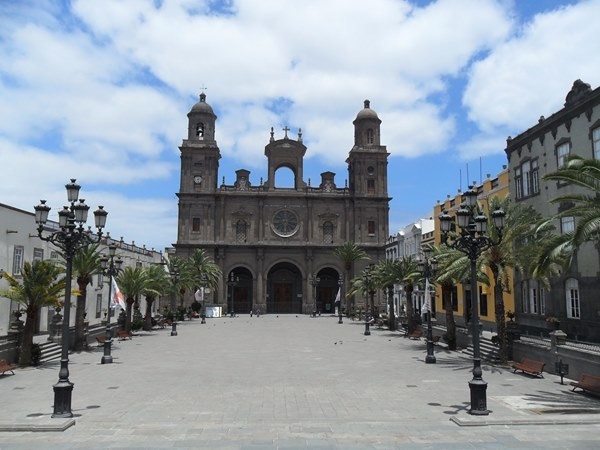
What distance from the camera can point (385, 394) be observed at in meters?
15.4

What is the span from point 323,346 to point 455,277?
8.84 meters

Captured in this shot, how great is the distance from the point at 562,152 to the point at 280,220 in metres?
47.1

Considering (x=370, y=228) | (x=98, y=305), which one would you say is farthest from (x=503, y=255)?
(x=370, y=228)

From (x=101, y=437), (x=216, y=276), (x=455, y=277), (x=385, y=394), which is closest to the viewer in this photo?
(x=101, y=437)

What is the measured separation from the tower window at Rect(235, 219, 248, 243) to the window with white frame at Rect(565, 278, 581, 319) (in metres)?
48.2

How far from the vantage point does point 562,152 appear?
1044 inches

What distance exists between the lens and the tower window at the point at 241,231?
6950 centimetres

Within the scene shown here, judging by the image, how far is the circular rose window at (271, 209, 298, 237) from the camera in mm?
70312

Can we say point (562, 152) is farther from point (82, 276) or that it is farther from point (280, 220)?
point (280, 220)

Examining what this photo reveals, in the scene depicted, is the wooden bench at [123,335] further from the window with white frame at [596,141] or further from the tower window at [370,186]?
the tower window at [370,186]

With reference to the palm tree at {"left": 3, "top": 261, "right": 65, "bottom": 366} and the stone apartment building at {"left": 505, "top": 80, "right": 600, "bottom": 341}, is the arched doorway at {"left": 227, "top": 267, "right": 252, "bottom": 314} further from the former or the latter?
the palm tree at {"left": 3, "top": 261, "right": 65, "bottom": 366}

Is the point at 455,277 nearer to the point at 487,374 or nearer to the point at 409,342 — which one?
the point at 487,374

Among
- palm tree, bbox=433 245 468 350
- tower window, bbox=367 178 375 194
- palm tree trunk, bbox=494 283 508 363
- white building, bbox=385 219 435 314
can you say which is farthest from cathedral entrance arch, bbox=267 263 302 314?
palm tree trunk, bbox=494 283 508 363

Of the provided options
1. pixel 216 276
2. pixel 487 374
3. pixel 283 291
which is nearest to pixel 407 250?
pixel 283 291
